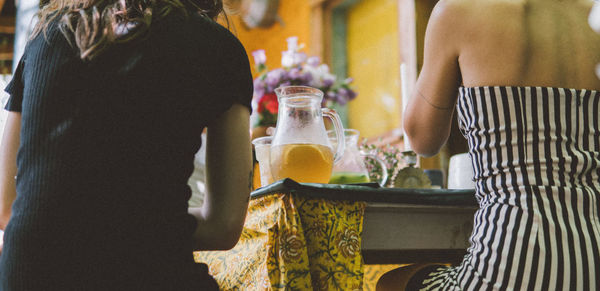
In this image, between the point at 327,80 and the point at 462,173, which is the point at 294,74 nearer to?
the point at 327,80

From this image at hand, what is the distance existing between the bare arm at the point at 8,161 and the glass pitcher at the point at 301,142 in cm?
42

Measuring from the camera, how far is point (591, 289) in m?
0.79

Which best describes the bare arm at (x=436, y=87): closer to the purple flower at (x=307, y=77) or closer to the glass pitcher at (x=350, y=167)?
the glass pitcher at (x=350, y=167)

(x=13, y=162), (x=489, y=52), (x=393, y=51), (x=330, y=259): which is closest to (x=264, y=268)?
(x=330, y=259)

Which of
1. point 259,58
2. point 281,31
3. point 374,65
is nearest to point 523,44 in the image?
point 259,58

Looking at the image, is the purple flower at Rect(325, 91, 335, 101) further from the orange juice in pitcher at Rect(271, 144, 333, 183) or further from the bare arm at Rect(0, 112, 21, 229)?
the bare arm at Rect(0, 112, 21, 229)

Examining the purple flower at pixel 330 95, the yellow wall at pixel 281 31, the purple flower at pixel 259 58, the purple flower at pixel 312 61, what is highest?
the yellow wall at pixel 281 31

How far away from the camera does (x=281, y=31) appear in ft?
15.3

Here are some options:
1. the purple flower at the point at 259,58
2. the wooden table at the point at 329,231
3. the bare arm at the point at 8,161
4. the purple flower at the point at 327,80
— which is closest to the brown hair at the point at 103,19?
the bare arm at the point at 8,161

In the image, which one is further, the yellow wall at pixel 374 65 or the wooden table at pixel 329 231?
the yellow wall at pixel 374 65

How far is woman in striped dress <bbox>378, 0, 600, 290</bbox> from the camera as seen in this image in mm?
799

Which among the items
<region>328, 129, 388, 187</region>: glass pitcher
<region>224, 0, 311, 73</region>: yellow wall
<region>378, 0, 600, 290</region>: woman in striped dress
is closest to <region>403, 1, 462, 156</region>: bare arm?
<region>378, 0, 600, 290</region>: woman in striped dress

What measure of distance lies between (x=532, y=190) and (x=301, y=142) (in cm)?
39

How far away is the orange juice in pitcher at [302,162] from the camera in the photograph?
98 centimetres
